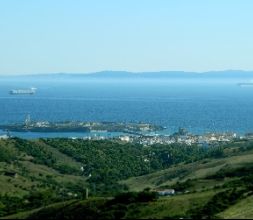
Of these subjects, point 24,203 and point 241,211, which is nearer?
point 241,211

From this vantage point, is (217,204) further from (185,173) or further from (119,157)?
(119,157)

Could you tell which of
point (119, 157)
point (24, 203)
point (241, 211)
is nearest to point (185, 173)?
point (119, 157)

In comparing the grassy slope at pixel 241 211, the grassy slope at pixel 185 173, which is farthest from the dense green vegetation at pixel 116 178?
the grassy slope at pixel 241 211

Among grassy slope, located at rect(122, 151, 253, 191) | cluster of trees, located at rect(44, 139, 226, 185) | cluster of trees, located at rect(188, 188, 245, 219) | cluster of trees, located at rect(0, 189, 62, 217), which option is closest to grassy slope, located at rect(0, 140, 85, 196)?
cluster of trees, located at rect(44, 139, 226, 185)

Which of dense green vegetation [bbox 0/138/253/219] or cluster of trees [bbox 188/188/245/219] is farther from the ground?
cluster of trees [bbox 188/188/245/219]

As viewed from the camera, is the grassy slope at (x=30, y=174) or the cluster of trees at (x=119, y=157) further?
the cluster of trees at (x=119, y=157)

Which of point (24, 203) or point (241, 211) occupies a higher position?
point (241, 211)

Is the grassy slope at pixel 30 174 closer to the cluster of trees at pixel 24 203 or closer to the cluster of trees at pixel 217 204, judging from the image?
the cluster of trees at pixel 24 203

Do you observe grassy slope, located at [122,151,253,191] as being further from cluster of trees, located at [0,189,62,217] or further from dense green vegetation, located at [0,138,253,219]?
cluster of trees, located at [0,189,62,217]

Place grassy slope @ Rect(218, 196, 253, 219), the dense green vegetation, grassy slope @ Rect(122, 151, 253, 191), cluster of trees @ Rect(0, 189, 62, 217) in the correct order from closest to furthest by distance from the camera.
Result: 1. grassy slope @ Rect(218, 196, 253, 219)
2. the dense green vegetation
3. cluster of trees @ Rect(0, 189, 62, 217)
4. grassy slope @ Rect(122, 151, 253, 191)
